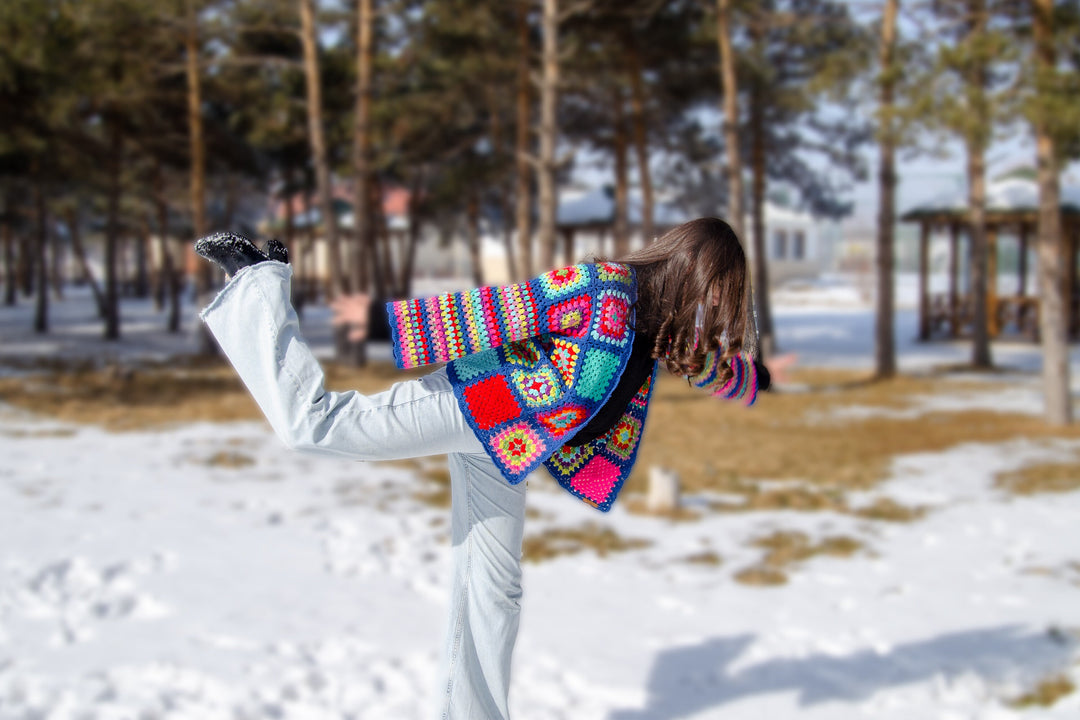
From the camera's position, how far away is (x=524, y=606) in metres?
4.57

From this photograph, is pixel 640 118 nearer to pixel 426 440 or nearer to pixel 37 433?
pixel 37 433

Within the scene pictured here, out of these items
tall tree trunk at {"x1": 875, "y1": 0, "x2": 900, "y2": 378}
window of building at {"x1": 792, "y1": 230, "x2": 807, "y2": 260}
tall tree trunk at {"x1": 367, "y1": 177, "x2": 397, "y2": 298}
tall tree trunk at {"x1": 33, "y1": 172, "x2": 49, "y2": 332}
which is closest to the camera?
tall tree trunk at {"x1": 875, "y1": 0, "x2": 900, "y2": 378}

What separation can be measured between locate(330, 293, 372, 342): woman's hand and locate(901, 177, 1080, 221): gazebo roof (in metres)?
18.6

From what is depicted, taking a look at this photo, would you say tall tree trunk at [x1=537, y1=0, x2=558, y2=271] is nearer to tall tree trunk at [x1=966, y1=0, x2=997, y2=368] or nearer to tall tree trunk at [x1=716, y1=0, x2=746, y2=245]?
tall tree trunk at [x1=716, y1=0, x2=746, y2=245]

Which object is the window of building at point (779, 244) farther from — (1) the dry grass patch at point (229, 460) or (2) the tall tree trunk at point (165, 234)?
(1) the dry grass patch at point (229, 460)

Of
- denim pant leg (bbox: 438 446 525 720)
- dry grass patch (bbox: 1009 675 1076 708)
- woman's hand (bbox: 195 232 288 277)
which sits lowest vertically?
dry grass patch (bbox: 1009 675 1076 708)

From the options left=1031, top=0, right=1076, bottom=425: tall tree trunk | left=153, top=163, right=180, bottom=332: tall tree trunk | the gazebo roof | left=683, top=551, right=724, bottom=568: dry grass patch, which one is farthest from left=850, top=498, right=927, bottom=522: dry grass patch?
left=153, top=163, right=180, bottom=332: tall tree trunk

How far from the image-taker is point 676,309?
81.0 inches

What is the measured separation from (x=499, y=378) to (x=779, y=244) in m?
50.3

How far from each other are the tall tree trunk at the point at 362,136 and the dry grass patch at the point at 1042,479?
9842mm

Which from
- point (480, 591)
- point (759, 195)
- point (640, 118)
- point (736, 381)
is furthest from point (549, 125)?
point (480, 591)

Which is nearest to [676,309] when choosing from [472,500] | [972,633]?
[472,500]

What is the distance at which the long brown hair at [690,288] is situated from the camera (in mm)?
2016

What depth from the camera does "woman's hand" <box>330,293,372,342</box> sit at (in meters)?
2.15
